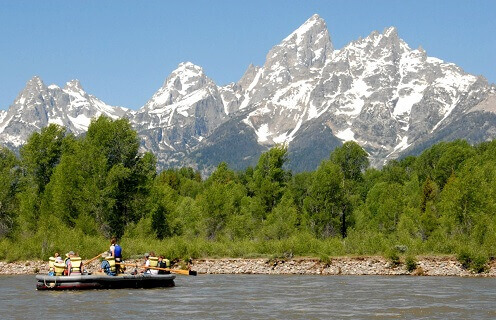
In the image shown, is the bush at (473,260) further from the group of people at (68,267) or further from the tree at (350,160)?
the tree at (350,160)

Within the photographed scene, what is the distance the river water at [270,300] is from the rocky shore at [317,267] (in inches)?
240

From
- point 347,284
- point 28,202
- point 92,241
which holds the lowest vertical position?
point 347,284

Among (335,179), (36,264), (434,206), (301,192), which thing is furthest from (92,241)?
(301,192)

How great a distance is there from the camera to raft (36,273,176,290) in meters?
52.9

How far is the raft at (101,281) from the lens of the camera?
52.9m

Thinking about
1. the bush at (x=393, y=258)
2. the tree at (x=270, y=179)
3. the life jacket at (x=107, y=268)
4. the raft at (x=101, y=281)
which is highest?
the tree at (x=270, y=179)

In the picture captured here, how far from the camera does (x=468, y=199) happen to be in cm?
8050

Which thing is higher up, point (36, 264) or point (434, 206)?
point (434, 206)

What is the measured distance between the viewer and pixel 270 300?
47.4 metres

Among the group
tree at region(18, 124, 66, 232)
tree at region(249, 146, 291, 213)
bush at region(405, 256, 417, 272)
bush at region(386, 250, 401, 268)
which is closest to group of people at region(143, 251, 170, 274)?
bush at region(386, 250, 401, 268)

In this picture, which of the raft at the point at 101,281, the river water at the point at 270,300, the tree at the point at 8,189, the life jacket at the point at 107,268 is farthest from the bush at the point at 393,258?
the tree at the point at 8,189

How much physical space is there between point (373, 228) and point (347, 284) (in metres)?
44.1

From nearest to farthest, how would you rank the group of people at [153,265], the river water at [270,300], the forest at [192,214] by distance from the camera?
the river water at [270,300]
the group of people at [153,265]
the forest at [192,214]

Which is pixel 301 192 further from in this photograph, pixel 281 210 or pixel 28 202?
pixel 28 202
